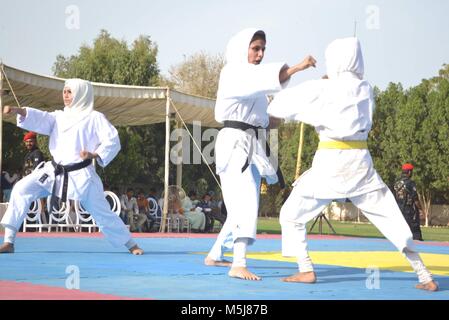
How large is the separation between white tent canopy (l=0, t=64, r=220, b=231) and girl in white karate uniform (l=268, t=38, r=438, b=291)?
9123 mm

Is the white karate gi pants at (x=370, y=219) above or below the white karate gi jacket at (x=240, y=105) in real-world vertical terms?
below

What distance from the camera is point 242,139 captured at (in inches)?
294

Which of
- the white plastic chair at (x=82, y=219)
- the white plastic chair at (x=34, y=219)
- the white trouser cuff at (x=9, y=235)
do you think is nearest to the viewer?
the white trouser cuff at (x=9, y=235)

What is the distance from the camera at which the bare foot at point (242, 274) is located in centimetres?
688

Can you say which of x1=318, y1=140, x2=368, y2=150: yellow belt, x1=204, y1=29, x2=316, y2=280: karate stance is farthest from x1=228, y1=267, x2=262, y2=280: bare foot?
x1=318, y1=140, x2=368, y2=150: yellow belt

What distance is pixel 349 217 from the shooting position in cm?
5075

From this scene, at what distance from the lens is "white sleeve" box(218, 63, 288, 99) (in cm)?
671

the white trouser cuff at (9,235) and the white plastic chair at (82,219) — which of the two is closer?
the white trouser cuff at (9,235)

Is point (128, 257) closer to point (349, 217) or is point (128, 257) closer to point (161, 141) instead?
point (161, 141)

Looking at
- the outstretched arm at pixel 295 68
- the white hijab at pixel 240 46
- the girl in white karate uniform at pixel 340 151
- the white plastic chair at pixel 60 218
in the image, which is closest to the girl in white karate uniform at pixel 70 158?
the white hijab at pixel 240 46

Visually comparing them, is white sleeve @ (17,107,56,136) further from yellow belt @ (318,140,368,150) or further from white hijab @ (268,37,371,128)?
yellow belt @ (318,140,368,150)

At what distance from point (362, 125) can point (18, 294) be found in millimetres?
2921

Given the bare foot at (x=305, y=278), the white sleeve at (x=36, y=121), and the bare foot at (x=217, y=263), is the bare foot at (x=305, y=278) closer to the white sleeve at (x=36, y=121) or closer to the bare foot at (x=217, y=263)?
the bare foot at (x=217, y=263)

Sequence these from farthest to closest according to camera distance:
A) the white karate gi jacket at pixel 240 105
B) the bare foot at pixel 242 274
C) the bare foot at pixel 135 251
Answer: the bare foot at pixel 135 251, the white karate gi jacket at pixel 240 105, the bare foot at pixel 242 274
